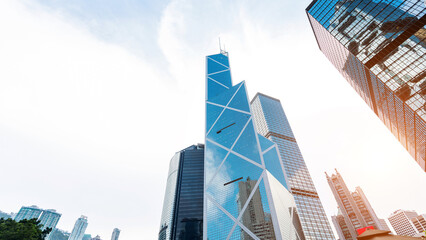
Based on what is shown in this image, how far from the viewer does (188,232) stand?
259 ft

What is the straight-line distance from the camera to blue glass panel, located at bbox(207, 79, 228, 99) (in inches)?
3065

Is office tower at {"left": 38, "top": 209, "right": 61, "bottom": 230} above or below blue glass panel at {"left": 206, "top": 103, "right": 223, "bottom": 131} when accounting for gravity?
below

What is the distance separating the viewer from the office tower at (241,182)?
38.5m

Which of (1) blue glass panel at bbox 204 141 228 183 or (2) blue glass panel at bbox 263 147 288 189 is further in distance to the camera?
(1) blue glass panel at bbox 204 141 228 183

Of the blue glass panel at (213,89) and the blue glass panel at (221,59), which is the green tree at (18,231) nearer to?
the blue glass panel at (213,89)

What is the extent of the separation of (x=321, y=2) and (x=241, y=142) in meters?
41.1

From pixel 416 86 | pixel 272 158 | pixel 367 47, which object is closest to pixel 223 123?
pixel 272 158

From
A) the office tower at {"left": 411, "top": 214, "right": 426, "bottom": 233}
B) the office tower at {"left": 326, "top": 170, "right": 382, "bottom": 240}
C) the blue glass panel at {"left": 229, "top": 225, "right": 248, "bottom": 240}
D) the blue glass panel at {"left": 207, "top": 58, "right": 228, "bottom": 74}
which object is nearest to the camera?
the blue glass panel at {"left": 229, "top": 225, "right": 248, "bottom": 240}

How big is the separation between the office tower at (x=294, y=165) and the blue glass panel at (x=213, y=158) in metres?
44.7

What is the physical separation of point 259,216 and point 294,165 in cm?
6193

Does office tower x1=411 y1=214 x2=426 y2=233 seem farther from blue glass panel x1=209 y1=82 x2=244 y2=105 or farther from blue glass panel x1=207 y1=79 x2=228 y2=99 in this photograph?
blue glass panel x1=207 y1=79 x2=228 y2=99

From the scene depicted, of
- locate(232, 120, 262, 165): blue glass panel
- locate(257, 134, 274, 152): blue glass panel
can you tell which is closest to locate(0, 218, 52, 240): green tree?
locate(232, 120, 262, 165): blue glass panel

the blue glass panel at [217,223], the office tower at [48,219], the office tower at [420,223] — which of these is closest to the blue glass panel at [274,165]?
the blue glass panel at [217,223]

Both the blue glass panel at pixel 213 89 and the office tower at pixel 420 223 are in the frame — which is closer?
the blue glass panel at pixel 213 89
